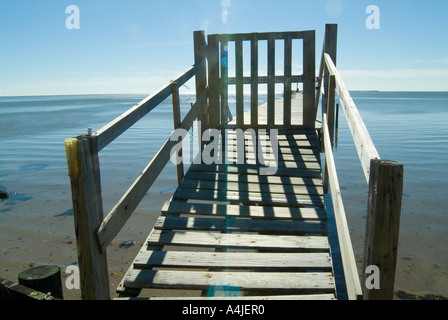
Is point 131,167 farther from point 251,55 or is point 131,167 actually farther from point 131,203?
point 131,203

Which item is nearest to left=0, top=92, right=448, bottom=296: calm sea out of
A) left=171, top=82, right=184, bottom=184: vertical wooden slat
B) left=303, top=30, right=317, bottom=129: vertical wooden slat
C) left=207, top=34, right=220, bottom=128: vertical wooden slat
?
left=171, top=82, right=184, bottom=184: vertical wooden slat

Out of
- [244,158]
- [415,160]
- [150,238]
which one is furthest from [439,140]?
[150,238]

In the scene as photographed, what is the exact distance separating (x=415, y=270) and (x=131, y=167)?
8213 millimetres

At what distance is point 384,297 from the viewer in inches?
75.9

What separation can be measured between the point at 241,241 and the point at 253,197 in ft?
3.01

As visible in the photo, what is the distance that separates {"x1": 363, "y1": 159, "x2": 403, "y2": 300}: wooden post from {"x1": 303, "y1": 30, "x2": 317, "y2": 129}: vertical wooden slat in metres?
4.34

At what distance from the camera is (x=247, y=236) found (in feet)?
11.6

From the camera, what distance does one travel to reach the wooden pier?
2291mm

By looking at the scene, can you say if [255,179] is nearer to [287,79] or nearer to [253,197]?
[253,197]

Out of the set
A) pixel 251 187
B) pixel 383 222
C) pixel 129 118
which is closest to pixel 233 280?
pixel 383 222

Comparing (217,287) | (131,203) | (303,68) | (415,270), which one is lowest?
(415,270)

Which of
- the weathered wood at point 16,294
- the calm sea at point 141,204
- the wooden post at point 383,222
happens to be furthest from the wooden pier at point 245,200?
the calm sea at point 141,204

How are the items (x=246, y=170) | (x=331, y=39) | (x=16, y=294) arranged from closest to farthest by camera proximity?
(x=16, y=294) < (x=246, y=170) < (x=331, y=39)

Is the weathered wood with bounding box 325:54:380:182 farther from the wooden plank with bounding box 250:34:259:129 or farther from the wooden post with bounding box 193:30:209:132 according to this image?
the wooden post with bounding box 193:30:209:132
